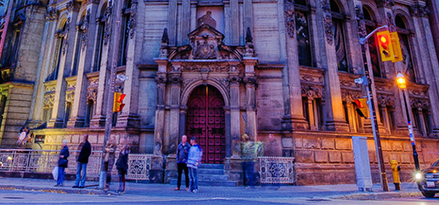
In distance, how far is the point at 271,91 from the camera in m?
17.1

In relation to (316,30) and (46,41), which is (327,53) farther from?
(46,41)

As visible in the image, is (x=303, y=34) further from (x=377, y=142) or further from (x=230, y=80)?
(x=377, y=142)

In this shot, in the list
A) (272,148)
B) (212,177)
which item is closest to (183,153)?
(212,177)

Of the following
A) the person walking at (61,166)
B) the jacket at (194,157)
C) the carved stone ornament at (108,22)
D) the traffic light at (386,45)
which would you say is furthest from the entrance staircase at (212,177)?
the carved stone ornament at (108,22)

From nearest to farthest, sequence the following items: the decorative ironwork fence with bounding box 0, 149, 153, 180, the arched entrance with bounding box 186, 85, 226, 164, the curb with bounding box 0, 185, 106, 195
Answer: the curb with bounding box 0, 185, 106, 195
the decorative ironwork fence with bounding box 0, 149, 153, 180
the arched entrance with bounding box 186, 85, 226, 164

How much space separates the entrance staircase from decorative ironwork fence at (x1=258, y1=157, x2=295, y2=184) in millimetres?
1518

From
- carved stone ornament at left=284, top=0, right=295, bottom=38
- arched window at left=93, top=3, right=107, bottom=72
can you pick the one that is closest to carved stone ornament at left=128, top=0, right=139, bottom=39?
arched window at left=93, top=3, right=107, bottom=72

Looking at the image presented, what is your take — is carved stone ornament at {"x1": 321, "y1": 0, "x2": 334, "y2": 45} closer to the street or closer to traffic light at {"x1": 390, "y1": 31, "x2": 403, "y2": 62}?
traffic light at {"x1": 390, "y1": 31, "x2": 403, "y2": 62}

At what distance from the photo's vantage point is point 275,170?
46.3ft

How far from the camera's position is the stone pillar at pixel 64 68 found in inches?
874

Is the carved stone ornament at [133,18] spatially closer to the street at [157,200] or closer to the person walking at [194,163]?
the person walking at [194,163]

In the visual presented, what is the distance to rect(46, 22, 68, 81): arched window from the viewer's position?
2532 centimetres

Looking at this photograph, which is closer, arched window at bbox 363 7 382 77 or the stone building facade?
the stone building facade

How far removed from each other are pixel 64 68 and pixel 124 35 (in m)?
6.59
